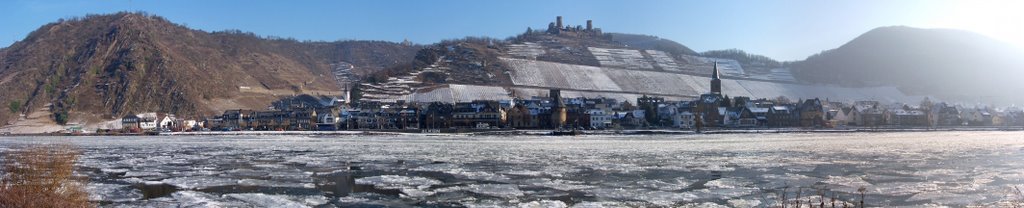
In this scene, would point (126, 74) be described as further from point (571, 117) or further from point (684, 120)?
point (684, 120)

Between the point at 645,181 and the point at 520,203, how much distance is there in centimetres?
543

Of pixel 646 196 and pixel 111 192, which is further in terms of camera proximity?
pixel 111 192

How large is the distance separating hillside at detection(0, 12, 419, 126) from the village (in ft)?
51.5

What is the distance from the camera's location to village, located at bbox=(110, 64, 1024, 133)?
92.4 m

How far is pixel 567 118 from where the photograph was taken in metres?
95.8

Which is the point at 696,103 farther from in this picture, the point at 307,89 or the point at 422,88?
the point at 307,89

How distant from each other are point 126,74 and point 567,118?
74.9 meters

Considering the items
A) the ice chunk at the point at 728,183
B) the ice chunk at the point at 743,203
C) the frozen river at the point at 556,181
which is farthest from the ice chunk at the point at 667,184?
the ice chunk at the point at 743,203

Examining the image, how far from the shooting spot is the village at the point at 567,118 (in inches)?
3637

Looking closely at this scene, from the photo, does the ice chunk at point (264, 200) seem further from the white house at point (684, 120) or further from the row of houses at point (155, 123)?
the row of houses at point (155, 123)

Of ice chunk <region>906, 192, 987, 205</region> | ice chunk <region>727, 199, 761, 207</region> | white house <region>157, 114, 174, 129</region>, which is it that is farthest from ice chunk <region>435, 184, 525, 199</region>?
white house <region>157, 114, 174, 129</region>

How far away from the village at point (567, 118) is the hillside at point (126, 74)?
1570cm

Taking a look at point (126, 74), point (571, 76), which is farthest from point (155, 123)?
point (571, 76)

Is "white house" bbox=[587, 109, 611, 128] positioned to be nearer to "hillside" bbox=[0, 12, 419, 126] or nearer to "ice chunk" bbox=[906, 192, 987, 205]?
"hillside" bbox=[0, 12, 419, 126]
